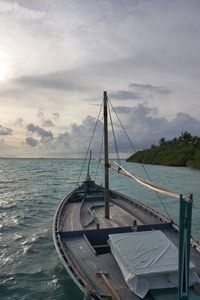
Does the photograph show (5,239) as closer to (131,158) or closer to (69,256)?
(69,256)

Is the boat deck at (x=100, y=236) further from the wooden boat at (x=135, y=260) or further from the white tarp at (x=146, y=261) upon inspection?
the white tarp at (x=146, y=261)

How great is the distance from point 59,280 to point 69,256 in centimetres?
298

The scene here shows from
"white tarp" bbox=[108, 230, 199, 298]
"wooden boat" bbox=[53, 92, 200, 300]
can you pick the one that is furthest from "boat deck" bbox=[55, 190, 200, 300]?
"white tarp" bbox=[108, 230, 199, 298]

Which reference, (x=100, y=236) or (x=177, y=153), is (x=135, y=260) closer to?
(x=100, y=236)

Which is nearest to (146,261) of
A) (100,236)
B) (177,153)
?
(100,236)

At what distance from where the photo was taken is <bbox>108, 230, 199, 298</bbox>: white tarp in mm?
6762

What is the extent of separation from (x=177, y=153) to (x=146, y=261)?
102 m

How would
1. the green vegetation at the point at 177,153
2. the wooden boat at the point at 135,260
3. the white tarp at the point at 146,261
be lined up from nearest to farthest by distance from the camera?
the wooden boat at the point at 135,260 → the white tarp at the point at 146,261 → the green vegetation at the point at 177,153

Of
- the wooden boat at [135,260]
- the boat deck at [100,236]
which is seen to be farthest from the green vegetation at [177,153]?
the wooden boat at [135,260]

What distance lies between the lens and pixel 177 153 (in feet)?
340

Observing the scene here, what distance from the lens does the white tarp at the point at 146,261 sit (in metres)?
6.76

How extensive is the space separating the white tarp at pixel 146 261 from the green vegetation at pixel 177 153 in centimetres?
8699

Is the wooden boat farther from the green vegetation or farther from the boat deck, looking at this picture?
the green vegetation

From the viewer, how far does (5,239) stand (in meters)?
16.2
